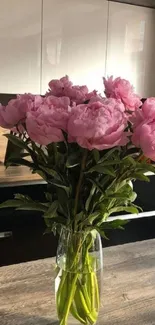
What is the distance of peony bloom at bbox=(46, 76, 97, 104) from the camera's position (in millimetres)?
701

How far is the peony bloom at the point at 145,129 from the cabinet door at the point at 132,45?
2.39 m

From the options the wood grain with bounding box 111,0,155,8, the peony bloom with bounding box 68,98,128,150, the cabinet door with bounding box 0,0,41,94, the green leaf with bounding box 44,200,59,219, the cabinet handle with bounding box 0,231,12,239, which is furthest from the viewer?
the wood grain with bounding box 111,0,155,8

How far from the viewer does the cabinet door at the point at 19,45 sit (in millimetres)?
2484

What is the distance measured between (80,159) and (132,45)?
8.39ft

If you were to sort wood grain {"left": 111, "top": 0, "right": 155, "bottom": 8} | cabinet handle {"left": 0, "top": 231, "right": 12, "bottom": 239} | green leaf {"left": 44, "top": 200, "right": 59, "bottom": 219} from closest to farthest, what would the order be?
green leaf {"left": 44, "top": 200, "right": 59, "bottom": 219}
cabinet handle {"left": 0, "top": 231, "right": 12, "bottom": 239}
wood grain {"left": 111, "top": 0, "right": 155, "bottom": 8}

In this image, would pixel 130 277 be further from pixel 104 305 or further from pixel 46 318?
pixel 46 318

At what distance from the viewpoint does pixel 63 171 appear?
2.18ft

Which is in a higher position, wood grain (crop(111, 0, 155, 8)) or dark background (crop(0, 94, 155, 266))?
wood grain (crop(111, 0, 155, 8))

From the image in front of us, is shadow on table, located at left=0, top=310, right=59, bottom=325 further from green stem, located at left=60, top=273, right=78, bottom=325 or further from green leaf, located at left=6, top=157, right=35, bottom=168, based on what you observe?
green leaf, located at left=6, top=157, right=35, bottom=168

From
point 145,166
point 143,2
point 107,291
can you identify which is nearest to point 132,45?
point 143,2

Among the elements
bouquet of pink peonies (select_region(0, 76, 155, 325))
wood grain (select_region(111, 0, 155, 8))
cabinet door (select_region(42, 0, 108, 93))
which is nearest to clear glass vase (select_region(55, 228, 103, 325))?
bouquet of pink peonies (select_region(0, 76, 155, 325))

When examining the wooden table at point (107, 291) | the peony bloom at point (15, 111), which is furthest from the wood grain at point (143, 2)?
the peony bloom at point (15, 111)

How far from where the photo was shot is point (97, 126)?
0.56 meters

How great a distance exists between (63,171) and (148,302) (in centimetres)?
42
